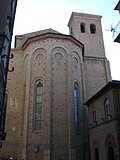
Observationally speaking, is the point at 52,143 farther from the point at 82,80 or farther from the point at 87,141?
the point at 82,80

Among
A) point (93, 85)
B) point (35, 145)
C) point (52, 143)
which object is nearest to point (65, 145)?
point (52, 143)

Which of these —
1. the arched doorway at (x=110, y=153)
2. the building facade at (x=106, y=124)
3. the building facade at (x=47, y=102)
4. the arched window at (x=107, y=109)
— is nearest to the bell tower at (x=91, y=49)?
the building facade at (x=47, y=102)

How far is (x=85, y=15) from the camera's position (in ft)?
104

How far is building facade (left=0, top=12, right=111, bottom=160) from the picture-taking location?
18.5 metres

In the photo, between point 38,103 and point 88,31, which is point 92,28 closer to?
point 88,31

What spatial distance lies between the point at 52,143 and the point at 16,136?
4.24m

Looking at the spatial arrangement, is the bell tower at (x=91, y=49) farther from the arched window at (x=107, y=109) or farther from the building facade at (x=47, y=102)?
the arched window at (x=107, y=109)

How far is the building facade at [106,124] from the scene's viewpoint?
14586mm

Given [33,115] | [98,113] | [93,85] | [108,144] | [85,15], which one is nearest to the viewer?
[108,144]

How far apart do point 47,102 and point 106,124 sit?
235 inches

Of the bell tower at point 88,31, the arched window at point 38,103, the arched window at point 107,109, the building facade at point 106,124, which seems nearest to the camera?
the building facade at point 106,124

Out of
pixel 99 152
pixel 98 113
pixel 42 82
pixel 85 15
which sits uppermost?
pixel 85 15

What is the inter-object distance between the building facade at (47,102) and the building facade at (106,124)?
1963 millimetres

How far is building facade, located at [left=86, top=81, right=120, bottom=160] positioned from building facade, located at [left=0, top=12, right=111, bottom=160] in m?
1.96
